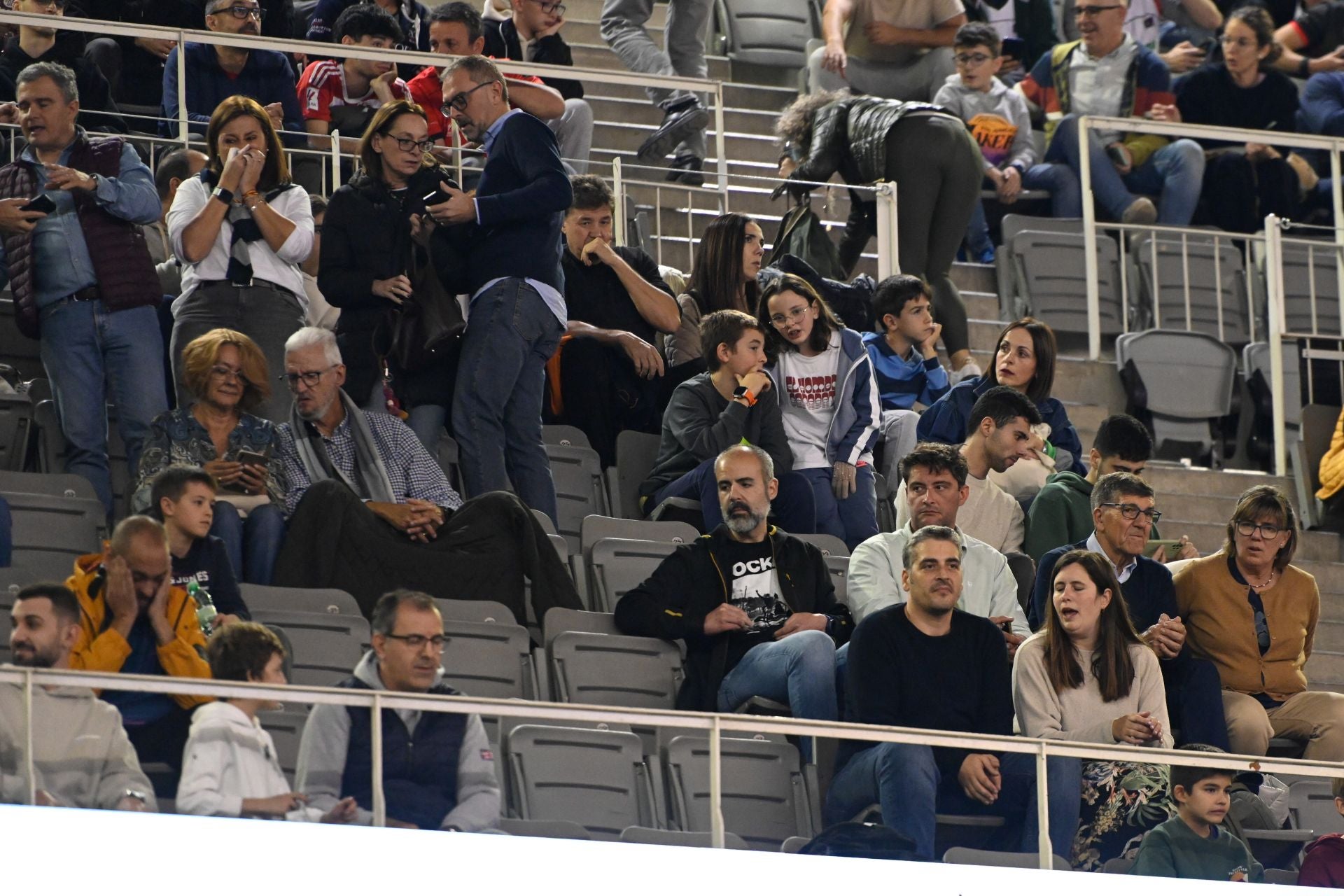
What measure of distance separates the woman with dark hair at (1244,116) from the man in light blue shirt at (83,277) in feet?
17.4

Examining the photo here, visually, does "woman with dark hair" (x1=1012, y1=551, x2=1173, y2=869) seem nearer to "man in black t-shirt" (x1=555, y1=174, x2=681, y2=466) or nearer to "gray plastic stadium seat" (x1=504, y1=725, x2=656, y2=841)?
"gray plastic stadium seat" (x1=504, y1=725, x2=656, y2=841)

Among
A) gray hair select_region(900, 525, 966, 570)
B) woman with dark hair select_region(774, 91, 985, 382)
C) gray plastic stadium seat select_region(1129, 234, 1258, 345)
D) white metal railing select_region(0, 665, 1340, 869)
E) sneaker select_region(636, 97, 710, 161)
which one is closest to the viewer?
white metal railing select_region(0, 665, 1340, 869)

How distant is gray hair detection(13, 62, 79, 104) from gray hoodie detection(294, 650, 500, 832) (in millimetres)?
2475

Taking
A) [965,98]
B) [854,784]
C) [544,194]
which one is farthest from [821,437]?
[965,98]

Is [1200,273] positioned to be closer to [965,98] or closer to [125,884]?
[965,98]

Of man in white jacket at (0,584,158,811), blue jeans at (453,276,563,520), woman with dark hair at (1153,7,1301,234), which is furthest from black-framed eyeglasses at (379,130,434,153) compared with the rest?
woman with dark hair at (1153,7,1301,234)

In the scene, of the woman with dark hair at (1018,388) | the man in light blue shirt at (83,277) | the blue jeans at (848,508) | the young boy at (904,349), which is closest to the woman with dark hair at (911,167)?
the young boy at (904,349)

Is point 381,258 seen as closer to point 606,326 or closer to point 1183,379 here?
point 606,326

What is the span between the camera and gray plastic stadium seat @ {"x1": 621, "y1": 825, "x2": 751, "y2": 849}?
6.88m

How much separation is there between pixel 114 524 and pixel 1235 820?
3350 mm

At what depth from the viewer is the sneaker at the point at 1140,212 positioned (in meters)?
11.6

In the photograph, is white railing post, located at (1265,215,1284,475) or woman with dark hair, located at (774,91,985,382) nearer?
woman with dark hair, located at (774,91,985,382)

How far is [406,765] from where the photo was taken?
21.8 feet

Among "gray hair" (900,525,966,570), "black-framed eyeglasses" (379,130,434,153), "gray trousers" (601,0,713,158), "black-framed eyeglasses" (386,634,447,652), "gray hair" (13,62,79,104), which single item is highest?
"gray trousers" (601,0,713,158)
